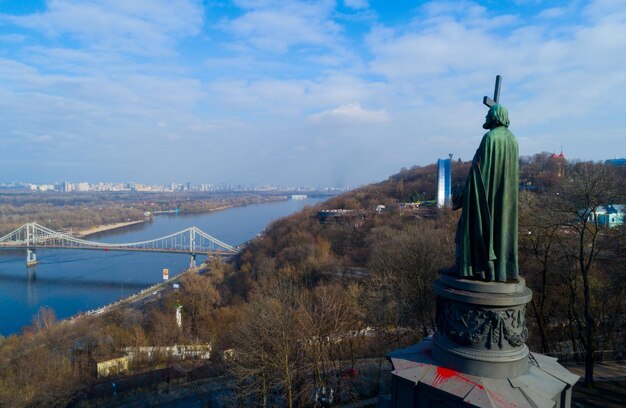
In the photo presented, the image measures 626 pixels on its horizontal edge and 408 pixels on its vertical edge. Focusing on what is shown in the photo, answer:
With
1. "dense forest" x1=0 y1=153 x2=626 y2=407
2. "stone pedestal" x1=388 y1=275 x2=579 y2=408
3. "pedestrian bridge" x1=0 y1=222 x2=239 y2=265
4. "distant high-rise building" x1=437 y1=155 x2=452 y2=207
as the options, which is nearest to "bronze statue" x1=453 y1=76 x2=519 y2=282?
"stone pedestal" x1=388 y1=275 x2=579 y2=408

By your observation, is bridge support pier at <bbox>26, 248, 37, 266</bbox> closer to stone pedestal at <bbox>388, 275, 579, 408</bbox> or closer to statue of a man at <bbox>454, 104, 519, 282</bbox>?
stone pedestal at <bbox>388, 275, 579, 408</bbox>

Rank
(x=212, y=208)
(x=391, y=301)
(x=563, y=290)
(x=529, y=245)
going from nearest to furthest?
(x=529, y=245) → (x=563, y=290) → (x=391, y=301) → (x=212, y=208)

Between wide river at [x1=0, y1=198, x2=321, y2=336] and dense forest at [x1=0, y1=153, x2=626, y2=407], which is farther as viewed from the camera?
wide river at [x1=0, y1=198, x2=321, y2=336]

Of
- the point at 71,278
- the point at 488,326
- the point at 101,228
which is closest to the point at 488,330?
the point at 488,326

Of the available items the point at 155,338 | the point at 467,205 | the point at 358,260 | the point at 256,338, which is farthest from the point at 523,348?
the point at 358,260

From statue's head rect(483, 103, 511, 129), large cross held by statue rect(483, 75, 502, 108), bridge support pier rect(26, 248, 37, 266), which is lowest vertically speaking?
bridge support pier rect(26, 248, 37, 266)

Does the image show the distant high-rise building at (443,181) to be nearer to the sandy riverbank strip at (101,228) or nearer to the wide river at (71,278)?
the wide river at (71,278)

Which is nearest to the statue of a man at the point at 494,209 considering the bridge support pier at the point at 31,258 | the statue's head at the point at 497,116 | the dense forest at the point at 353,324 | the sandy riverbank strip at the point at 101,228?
the statue's head at the point at 497,116

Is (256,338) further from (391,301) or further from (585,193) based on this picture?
(585,193)
